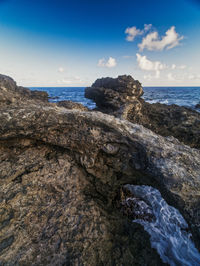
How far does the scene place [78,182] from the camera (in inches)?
116

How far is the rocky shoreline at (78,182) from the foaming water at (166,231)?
9.6 inches

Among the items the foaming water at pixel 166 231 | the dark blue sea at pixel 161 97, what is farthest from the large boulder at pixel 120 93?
the foaming water at pixel 166 231

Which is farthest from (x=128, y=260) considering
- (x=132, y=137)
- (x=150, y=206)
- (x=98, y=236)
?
(x=132, y=137)

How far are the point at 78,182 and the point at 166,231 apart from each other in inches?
84.7

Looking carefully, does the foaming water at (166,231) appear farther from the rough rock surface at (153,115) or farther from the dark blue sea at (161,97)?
the dark blue sea at (161,97)

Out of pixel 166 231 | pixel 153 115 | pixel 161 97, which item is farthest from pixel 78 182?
pixel 161 97

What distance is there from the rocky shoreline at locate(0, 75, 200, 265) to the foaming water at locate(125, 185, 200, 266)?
0.24 metres

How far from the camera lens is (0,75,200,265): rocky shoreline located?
6.59ft

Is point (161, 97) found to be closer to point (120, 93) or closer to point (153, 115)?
point (120, 93)

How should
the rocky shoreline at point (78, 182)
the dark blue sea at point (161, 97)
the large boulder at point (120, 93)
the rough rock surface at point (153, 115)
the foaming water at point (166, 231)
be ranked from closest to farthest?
the rocky shoreline at point (78, 182), the foaming water at point (166, 231), the rough rock surface at point (153, 115), the large boulder at point (120, 93), the dark blue sea at point (161, 97)

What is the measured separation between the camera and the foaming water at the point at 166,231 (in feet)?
7.37

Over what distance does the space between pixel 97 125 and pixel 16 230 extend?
241 centimetres

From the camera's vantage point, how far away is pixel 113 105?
58.2 feet

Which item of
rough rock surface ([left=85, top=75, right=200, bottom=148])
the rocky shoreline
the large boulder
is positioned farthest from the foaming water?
the large boulder
